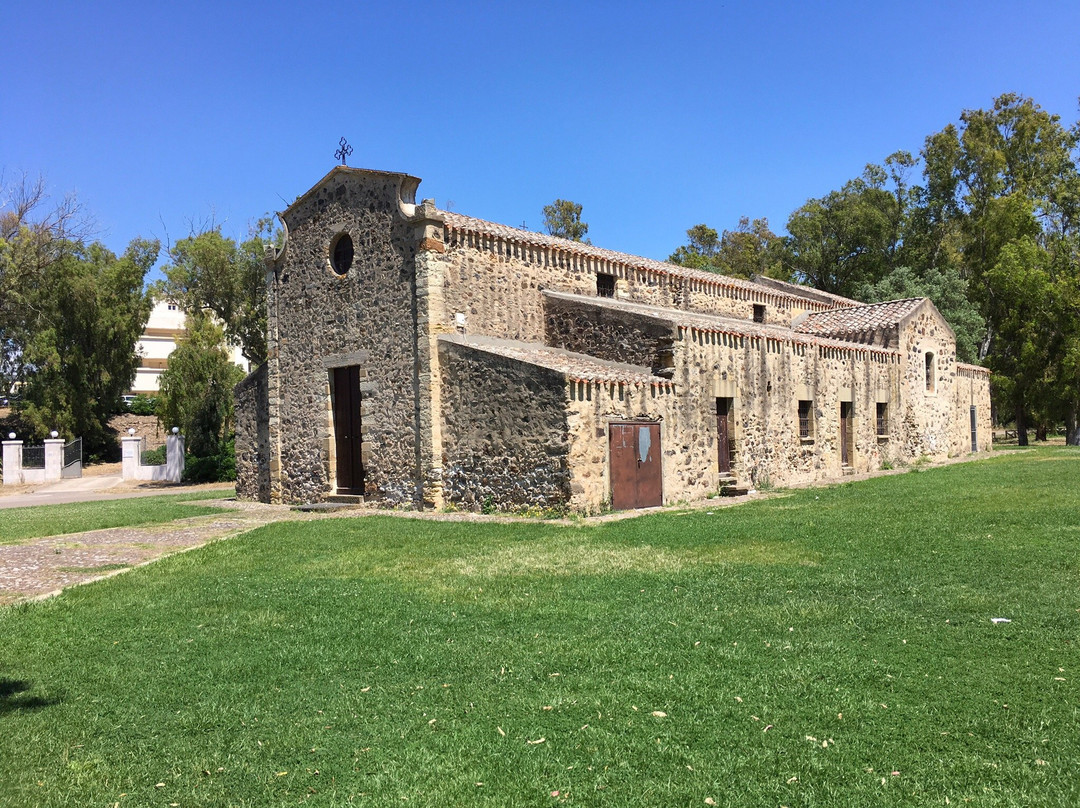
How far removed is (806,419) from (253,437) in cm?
1495

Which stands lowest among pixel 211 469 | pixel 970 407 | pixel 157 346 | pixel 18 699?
pixel 18 699

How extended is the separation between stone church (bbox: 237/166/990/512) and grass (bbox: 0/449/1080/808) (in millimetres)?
5196

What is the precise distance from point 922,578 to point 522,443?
8332 millimetres

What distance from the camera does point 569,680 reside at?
18.0 feet

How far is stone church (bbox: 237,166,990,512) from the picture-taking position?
15.4 metres

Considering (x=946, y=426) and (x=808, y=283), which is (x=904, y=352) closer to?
(x=946, y=426)

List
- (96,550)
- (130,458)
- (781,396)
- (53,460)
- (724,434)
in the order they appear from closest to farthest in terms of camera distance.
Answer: (96,550) < (724,434) < (781,396) < (130,458) < (53,460)

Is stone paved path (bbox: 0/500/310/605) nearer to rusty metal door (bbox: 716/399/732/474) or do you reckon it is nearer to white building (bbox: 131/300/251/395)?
rusty metal door (bbox: 716/399/732/474)

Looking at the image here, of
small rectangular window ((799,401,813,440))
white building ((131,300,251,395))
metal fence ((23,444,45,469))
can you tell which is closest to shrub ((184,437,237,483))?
metal fence ((23,444,45,469))

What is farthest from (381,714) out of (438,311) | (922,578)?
(438,311)

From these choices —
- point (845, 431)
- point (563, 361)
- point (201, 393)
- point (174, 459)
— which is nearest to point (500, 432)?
point (563, 361)

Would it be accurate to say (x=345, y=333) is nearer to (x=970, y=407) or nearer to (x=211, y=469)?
(x=211, y=469)

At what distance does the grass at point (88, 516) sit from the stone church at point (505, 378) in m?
2.50

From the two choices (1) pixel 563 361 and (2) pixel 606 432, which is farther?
(1) pixel 563 361
